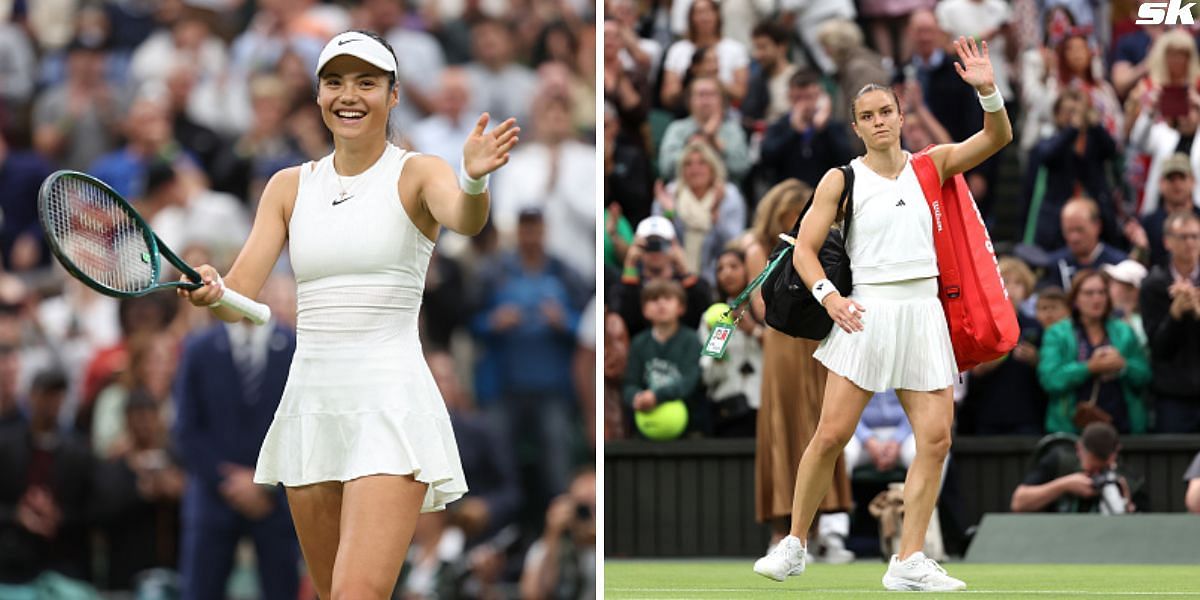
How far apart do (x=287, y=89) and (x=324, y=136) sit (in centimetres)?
54

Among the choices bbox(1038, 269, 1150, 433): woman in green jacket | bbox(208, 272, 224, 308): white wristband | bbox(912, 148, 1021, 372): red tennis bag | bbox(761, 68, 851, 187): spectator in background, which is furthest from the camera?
bbox(761, 68, 851, 187): spectator in background

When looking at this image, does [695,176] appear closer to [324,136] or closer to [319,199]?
A: [324,136]

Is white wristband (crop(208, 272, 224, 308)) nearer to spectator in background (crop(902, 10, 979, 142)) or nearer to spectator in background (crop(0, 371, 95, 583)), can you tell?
spectator in background (crop(902, 10, 979, 142))

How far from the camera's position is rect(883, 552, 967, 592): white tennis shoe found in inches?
296

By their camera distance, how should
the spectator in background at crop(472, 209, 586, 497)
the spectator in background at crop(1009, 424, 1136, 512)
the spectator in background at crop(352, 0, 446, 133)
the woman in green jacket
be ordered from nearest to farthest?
1. the spectator in background at crop(1009, 424, 1136, 512)
2. the woman in green jacket
3. the spectator in background at crop(472, 209, 586, 497)
4. the spectator in background at crop(352, 0, 446, 133)

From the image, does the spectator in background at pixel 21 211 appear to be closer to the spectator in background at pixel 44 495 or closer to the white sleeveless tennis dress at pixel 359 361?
the spectator in background at pixel 44 495

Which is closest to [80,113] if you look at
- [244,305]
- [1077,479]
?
[1077,479]

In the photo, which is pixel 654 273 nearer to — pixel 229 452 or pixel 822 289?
pixel 229 452

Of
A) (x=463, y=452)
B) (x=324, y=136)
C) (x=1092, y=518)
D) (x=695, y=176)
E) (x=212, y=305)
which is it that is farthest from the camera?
(x=324, y=136)

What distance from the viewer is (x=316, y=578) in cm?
520

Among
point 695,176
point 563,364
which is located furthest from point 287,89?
point 695,176

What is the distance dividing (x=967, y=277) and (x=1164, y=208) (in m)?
5.20

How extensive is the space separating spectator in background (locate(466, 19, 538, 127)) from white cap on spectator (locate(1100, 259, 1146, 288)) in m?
5.39

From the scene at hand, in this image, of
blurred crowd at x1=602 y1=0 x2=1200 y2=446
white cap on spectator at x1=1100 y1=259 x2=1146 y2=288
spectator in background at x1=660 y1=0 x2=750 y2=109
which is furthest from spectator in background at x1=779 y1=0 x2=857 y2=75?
white cap on spectator at x1=1100 y1=259 x2=1146 y2=288
